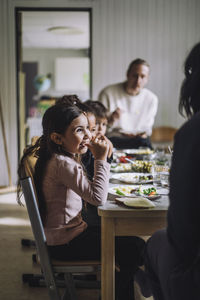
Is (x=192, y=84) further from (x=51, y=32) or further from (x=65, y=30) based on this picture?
(x=51, y=32)

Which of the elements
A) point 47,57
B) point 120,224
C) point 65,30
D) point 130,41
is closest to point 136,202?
point 120,224

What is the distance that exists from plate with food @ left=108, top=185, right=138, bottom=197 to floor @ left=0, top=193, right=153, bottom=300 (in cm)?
66

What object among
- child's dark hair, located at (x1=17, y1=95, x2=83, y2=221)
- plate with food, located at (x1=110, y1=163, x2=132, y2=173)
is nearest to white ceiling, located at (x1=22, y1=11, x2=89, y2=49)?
plate with food, located at (x1=110, y1=163, x2=132, y2=173)

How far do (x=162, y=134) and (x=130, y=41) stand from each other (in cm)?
124

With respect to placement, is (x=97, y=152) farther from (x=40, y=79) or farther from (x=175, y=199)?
(x=40, y=79)

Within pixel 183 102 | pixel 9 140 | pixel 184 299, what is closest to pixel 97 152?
pixel 183 102

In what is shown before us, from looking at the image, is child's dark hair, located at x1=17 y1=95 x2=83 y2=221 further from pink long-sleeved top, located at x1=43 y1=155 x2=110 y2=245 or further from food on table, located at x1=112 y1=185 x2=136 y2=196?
food on table, located at x1=112 y1=185 x2=136 y2=196

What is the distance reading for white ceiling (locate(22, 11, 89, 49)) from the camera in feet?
21.1

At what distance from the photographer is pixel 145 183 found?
195 centimetres

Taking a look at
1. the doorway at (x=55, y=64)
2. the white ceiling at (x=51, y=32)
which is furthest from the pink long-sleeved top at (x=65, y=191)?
the doorway at (x=55, y=64)

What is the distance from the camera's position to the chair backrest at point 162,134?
195 inches

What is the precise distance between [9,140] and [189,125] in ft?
14.2

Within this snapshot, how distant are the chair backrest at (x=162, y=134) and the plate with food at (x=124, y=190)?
3166 mm

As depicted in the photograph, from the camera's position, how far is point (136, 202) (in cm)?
146
